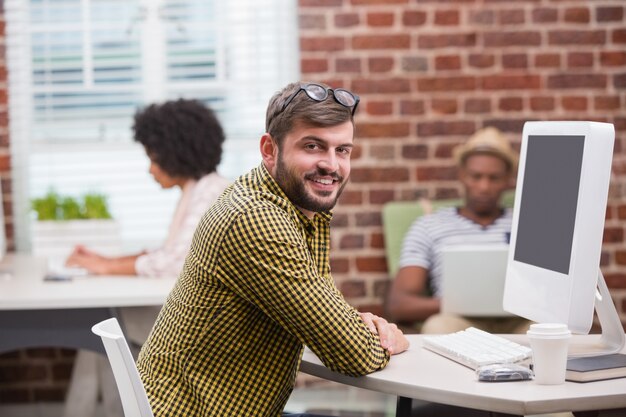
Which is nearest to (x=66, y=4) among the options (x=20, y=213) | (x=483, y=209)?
(x=20, y=213)

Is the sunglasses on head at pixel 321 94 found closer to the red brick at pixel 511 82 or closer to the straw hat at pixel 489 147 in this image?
the straw hat at pixel 489 147

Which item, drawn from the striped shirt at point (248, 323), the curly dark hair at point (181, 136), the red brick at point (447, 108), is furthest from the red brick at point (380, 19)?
the striped shirt at point (248, 323)

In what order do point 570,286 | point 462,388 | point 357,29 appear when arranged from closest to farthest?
point 462,388, point 570,286, point 357,29

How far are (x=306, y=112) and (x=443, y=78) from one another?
7.65 ft

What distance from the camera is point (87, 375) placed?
12.2 ft

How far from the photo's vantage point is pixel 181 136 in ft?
12.1

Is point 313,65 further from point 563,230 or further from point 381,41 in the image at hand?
point 563,230

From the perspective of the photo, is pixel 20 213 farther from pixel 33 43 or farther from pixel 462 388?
pixel 462 388

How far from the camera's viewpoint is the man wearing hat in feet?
12.5

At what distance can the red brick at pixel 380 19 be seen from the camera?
4152mm

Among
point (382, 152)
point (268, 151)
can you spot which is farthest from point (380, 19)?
point (268, 151)

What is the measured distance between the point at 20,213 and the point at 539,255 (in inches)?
113

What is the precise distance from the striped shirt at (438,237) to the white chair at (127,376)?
2.17 m

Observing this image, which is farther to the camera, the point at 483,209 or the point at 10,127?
the point at 10,127
